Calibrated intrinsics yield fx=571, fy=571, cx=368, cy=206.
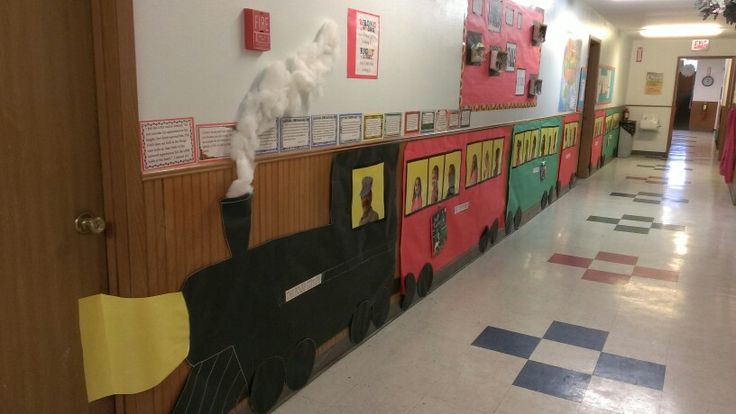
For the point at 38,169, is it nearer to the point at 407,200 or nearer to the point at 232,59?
the point at 232,59

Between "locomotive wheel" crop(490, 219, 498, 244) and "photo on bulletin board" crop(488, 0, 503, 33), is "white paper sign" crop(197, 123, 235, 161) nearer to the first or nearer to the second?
"photo on bulletin board" crop(488, 0, 503, 33)

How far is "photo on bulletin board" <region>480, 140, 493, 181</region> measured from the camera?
4344 mm

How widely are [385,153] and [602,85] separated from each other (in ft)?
24.1

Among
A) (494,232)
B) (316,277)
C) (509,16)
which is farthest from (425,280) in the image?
(509,16)

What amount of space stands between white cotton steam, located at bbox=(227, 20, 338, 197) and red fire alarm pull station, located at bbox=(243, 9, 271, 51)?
95 mm

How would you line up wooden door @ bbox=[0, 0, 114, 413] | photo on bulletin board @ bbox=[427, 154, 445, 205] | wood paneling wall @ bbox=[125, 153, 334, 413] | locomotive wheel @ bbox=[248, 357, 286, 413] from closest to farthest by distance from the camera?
wooden door @ bbox=[0, 0, 114, 413]
wood paneling wall @ bbox=[125, 153, 334, 413]
locomotive wheel @ bbox=[248, 357, 286, 413]
photo on bulletin board @ bbox=[427, 154, 445, 205]

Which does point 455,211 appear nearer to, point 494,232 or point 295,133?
point 494,232

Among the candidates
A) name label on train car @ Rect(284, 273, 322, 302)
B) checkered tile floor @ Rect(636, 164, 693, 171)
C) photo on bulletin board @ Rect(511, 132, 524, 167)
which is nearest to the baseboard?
checkered tile floor @ Rect(636, 164, 693, 171)

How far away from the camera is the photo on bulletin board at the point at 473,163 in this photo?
4.05m

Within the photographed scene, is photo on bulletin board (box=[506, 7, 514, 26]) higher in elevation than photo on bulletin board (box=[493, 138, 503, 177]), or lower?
higher

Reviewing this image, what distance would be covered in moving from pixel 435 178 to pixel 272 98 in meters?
1.72

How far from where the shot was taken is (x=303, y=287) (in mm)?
2416

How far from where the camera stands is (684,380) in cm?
267

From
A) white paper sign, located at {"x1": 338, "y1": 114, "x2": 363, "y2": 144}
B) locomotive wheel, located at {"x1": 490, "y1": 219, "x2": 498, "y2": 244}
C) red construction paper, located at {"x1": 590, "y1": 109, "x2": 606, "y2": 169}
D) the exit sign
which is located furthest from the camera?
the exit sign
